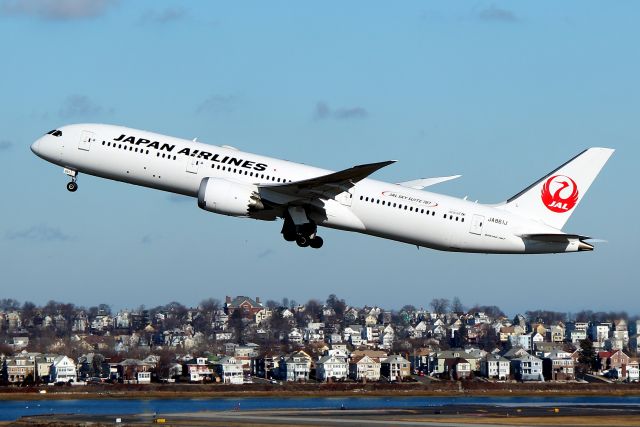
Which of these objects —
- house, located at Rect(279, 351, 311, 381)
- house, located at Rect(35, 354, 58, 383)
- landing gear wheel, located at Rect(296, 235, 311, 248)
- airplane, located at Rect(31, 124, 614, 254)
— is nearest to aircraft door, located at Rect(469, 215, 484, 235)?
airplane, located at Rect(31, 124, 614, 254)

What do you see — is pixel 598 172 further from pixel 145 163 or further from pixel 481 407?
pixel 481 407

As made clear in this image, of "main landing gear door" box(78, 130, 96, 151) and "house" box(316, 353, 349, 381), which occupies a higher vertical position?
"main landing gear door" box(78, 130, 96, 151)

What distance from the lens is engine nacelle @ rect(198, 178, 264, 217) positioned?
6762 centimetres

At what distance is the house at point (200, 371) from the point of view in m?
182

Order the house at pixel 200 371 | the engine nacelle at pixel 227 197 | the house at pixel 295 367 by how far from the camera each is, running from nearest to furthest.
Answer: the engine nacelle at pixel 227 197 < the house at pixel 200 371 < the house at pixel 295 367

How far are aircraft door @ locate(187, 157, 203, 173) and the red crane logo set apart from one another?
1967 centimetres

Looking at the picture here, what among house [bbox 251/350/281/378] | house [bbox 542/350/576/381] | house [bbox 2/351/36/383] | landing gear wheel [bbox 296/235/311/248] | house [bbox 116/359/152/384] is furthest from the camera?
house [bbox 542/350/576/381]

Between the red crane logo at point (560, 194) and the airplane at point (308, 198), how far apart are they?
0.26 ft

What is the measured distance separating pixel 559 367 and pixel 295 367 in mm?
41869

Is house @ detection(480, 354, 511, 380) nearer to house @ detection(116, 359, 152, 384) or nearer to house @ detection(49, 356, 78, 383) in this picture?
house @ detection(116, 359, 152, 384)

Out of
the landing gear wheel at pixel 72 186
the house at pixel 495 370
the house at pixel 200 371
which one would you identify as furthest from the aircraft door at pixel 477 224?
the house at pixel 495 370

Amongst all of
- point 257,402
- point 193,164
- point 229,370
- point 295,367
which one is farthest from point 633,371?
point 193,164

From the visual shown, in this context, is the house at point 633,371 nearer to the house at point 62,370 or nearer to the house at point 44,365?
the house at point 62,370

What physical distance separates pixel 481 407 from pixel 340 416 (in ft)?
58.7
